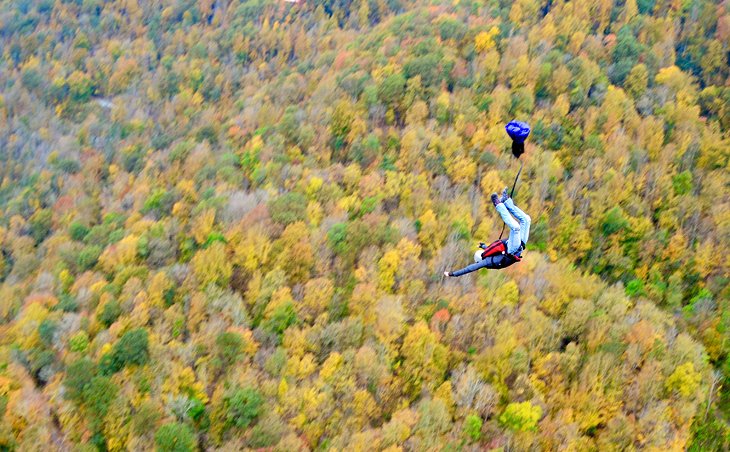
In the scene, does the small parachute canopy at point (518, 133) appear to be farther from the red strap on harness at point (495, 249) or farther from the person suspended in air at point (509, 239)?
the red strap on harness at point (495, 249)

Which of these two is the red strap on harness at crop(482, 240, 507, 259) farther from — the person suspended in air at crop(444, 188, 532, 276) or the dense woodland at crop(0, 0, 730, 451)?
the dense woodland at crop(0, 0, 730, 451)

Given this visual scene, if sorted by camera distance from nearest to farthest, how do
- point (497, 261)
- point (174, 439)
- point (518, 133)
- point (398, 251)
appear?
point (518, 133) < point (497, 261) < point (174, 439) < point (398, 251)

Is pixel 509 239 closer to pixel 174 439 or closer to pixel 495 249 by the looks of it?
pixel 495 249

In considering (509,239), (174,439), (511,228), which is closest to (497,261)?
(509,239)

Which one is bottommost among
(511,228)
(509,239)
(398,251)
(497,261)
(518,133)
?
(398,251)


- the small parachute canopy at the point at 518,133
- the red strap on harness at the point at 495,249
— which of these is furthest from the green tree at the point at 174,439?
the small parachute canopy at the point at 518,133

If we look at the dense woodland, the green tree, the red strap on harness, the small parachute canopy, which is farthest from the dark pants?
the green tree
